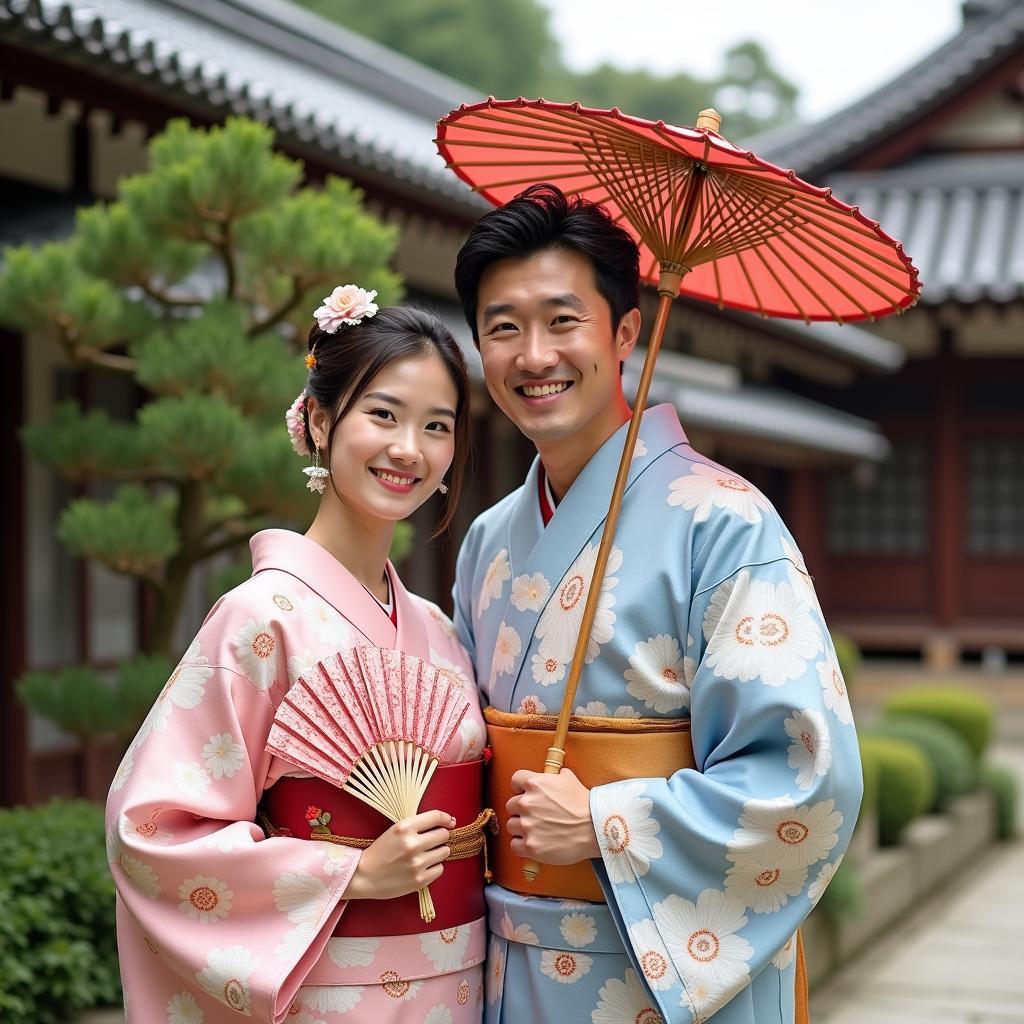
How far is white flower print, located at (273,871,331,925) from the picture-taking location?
2.42 meters

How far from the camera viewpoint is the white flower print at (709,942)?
2.45m

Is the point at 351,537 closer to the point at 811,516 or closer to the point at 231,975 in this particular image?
the point at 231,975

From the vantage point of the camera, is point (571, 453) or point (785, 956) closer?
point (785, 956)

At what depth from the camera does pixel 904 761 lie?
8016mm

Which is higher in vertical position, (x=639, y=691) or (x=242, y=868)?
(x=639, y=691)

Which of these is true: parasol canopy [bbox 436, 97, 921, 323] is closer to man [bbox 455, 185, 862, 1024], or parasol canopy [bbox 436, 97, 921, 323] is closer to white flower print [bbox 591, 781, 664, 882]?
man [bbox 455, 185, 862, 1024]

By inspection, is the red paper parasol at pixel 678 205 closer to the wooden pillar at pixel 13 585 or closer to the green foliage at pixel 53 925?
the green foliage at pixel 53 925

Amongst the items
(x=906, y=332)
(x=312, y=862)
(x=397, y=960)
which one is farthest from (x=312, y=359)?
(x=906, y=332)

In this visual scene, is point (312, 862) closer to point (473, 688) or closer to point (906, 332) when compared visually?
point (473, 688)

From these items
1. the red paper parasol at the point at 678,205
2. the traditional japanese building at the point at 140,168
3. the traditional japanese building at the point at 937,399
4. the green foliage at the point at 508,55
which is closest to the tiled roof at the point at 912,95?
the traditional japanese building at the point at 937,399

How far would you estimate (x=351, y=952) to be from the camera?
98.5 inches

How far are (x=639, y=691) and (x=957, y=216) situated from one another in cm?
1405

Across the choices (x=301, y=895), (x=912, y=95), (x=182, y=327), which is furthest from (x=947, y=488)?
(x=301, y=895)

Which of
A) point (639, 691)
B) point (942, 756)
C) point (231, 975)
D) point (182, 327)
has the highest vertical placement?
point (182, 327)
